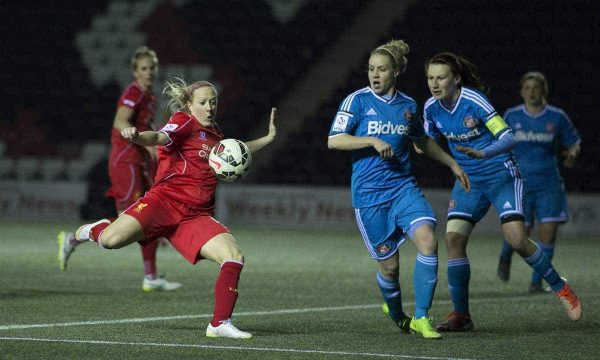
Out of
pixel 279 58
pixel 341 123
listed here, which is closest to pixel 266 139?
pixel 341 123

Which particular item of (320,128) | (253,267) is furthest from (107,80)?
(253,267)

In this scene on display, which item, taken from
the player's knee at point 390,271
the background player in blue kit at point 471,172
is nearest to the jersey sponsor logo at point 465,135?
the background player in blue kit at point 471,172

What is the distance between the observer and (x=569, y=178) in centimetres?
2142

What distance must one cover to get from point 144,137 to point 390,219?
67.4 inches

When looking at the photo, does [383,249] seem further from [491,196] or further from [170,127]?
[170,127]

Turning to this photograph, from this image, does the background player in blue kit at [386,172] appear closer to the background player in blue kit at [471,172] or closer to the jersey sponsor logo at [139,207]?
the background player in blue kit at [471,172]

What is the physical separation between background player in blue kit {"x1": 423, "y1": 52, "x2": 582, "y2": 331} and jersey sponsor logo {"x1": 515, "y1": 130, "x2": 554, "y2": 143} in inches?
128

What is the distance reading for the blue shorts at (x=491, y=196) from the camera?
7.69m

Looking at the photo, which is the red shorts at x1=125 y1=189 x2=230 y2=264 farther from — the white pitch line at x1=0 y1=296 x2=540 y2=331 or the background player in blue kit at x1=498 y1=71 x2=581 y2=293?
the background player in blue kit at x1=498 y1=71 x2=581 y2=293

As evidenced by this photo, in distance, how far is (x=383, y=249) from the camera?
718cm

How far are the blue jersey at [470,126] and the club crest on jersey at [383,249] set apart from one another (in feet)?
3.37

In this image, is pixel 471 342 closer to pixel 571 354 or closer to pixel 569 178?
pixel 571 354

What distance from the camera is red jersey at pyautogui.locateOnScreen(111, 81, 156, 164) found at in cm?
1003

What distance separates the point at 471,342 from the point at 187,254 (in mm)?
1847
